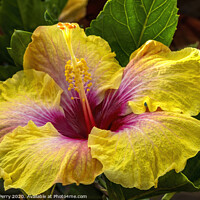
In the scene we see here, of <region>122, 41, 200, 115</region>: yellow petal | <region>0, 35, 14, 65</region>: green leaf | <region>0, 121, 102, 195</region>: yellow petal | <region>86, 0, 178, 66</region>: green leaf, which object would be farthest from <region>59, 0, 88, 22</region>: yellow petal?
<region>0, 121, 102, 195</region>: yellow petal

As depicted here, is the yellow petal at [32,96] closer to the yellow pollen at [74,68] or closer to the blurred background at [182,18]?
the yellow pollen at [74,68]

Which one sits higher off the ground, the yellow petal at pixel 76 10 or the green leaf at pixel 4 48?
the green leaf at pixel 4 48

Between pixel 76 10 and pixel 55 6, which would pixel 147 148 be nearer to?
pixel 55 6

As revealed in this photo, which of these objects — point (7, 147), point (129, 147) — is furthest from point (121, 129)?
point (7, 147)

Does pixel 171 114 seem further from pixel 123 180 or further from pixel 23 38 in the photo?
pixel 23 38

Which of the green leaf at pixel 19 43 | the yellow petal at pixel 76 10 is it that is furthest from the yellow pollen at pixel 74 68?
the yellow petal at pixel 76 10
